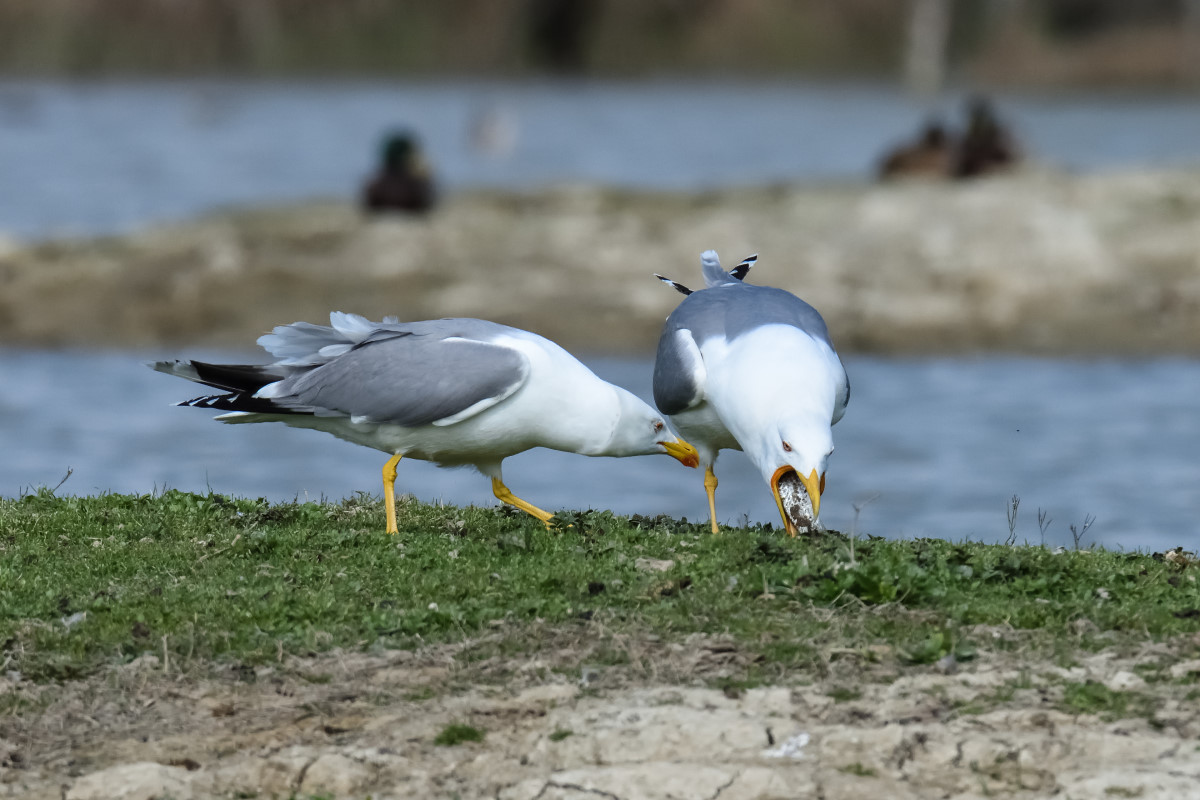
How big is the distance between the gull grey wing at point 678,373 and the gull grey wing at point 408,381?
2.69 feet

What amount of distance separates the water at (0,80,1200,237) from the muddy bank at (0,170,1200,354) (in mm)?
5737

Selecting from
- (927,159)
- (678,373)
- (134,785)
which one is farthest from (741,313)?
(927,159)

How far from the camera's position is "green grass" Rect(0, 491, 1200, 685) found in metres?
7.15

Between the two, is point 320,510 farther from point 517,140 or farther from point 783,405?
point 517,140

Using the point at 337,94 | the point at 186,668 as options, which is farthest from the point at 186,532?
the point at 337,94

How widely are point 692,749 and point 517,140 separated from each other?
5178 cm

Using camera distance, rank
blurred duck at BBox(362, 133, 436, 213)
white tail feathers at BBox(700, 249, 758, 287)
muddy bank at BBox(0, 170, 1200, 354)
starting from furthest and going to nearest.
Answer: blurred duck at BBox(362, 133, 436, 213)
muddy bank at BBox(0, 170, 1200, 354)
white tail feathers at BBox(700, 249, 758, 287)

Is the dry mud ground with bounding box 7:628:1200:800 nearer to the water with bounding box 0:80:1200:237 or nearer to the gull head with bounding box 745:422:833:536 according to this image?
the gull head with bounding box 745:422:833:536

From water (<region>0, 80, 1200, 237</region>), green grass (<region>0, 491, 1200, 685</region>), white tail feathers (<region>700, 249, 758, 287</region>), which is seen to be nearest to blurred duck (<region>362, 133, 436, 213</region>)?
water (<region>0, 80, 1200, 237</region>)

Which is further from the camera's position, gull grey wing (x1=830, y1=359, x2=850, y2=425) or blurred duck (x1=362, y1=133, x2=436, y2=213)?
blurred duck (x1=362, y1=133, x2=436, y2=213)

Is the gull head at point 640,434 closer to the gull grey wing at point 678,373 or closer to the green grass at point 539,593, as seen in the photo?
the gull grey wing at point 678,373

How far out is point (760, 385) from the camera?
28.0 feet

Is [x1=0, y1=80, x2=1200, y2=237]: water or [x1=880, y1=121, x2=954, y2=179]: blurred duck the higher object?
[x1=0, y1=80, x2=1200, y2=237]: water

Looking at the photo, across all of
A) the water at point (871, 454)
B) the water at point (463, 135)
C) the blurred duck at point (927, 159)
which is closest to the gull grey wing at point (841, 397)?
the water at point (871, 454)
